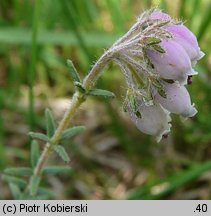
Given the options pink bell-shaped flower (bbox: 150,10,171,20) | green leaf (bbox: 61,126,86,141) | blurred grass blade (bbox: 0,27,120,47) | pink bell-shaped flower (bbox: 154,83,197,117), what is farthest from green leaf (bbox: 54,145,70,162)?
blurred grass blade (bbox: 0,27,120,47)

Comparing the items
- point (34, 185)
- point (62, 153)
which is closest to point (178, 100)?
point (62, 153)

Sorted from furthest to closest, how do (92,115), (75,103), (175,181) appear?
(92,115) < (175,181) < (75,103)

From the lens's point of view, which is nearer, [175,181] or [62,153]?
[62,153]

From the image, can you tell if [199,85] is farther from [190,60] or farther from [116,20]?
[190,60]

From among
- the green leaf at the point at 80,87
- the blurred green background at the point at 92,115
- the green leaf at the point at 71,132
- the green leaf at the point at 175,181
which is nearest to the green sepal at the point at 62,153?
the green leaf at the point at 71,132

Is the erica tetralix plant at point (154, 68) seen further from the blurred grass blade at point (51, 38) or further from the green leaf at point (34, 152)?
the blurred grass blade at point (51, 38)

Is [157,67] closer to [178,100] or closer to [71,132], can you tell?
[178,100]

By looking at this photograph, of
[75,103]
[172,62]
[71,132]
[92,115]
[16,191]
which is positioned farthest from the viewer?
[92,115]
